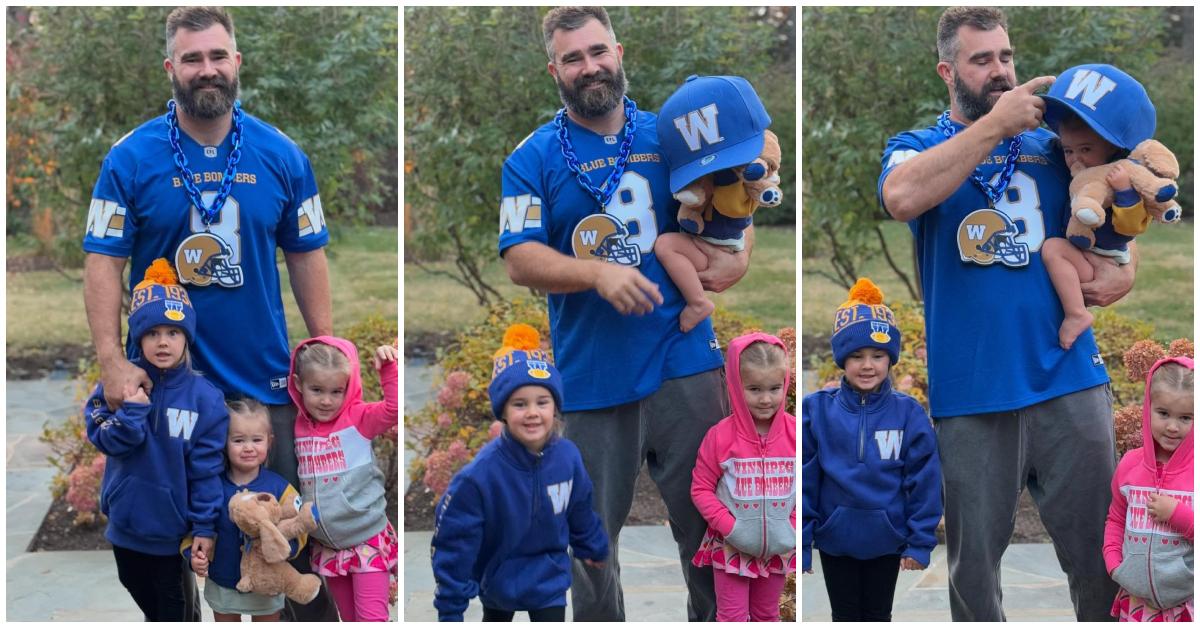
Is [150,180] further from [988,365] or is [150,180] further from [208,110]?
[988,365]

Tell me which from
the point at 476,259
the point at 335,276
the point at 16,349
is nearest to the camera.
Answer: the point at 476,259

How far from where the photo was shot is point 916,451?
13.6 ft

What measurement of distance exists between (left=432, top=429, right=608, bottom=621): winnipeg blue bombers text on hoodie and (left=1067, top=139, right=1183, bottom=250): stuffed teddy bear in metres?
1.26

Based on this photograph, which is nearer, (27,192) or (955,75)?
(955,75)

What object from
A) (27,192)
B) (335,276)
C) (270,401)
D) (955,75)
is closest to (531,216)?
(270,401)

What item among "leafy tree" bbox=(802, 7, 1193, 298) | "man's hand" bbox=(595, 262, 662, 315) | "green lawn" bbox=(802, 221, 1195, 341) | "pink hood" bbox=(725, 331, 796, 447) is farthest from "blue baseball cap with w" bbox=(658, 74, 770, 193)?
"green lawn" bbox=(802, 221, 1195, 341)

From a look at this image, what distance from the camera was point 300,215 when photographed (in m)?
4.27

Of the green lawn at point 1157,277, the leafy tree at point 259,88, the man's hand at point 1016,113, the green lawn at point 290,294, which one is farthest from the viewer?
the green lawn at point 290,294

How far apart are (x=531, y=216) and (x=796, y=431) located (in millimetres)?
815

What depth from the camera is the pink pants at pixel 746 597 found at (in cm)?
425

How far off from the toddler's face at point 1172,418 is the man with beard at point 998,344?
0.36ft

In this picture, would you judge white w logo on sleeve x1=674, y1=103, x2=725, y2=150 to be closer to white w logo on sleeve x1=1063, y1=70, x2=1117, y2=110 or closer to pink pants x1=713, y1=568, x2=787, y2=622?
white w logo on sleeve x1=1063, y1=70, x2=1117, y2=110

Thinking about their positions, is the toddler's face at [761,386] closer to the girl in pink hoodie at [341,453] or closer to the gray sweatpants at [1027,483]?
the gray sweatpants at [1027,483]

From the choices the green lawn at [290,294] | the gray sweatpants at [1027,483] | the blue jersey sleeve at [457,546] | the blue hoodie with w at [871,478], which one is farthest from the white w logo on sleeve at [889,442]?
the green lawn at [290,294]
